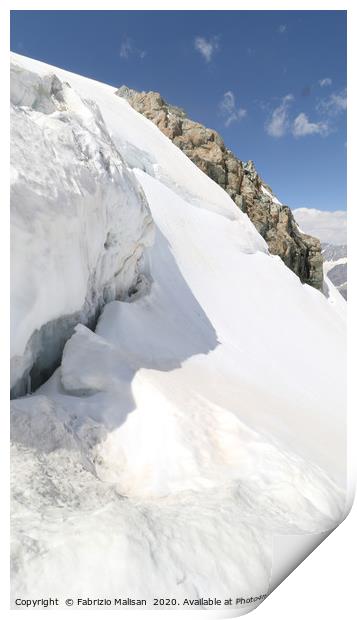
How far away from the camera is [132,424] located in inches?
135

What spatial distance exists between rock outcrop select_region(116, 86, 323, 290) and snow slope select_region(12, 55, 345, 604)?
1407 cm

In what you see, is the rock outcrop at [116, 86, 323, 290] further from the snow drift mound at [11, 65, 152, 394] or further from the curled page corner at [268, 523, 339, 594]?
the curled page corner at [268, 523, 339, 594]

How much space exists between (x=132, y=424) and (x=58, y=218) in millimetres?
1925

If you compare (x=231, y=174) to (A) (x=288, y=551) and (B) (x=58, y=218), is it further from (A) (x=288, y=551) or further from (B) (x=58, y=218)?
(A) (x=288, y=551)

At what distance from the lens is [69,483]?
8.42ft

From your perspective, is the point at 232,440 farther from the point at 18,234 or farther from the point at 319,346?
the point at 319,346

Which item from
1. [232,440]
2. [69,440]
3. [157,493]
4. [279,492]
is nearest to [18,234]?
[69,440]

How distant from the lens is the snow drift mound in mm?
3014

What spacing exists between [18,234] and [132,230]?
2781mm

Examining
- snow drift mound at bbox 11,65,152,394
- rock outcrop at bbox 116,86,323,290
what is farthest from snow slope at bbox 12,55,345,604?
rock outcrop at bbox 116,86,323,290

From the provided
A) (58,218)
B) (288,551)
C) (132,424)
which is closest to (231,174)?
(58,218)

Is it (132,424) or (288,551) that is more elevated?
(288,551)

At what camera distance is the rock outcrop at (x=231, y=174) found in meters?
19.9
